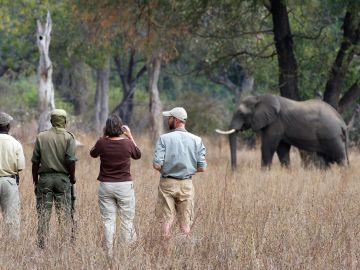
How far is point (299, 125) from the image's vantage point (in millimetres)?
20812

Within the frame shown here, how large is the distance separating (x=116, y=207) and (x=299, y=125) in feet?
39.4

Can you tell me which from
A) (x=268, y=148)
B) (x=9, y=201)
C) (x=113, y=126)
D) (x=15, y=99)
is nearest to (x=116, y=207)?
(x=113, y=126)

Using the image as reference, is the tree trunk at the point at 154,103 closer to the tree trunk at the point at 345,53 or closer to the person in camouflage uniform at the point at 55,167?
the tree trunk at the point at 345,53

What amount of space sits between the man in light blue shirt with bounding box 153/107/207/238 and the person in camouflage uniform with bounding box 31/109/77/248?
0.88m

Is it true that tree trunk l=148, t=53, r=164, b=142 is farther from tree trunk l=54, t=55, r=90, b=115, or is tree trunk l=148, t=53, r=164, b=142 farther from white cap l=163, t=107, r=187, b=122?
white cap l=163, t=107, r=187, b=122

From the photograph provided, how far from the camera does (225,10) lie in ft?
76.5

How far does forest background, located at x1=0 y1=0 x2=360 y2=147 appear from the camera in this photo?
71.3ft

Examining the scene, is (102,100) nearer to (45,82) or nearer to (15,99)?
(15,99)

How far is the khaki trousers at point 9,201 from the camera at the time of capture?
9453mm

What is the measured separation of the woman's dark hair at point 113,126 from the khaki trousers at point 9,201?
117cm

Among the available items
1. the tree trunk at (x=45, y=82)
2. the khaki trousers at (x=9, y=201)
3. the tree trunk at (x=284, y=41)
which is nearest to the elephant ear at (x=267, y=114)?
the tree trunk at (x=284, y=41)

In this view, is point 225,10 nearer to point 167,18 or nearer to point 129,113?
point 167,18

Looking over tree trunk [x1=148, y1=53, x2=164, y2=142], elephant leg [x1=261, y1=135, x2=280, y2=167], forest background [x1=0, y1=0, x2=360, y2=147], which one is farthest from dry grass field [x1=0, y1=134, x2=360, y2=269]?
tree trunk [x1=148, y1=53, x2=164, y2=142]

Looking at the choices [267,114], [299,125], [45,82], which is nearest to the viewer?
[267,114]
